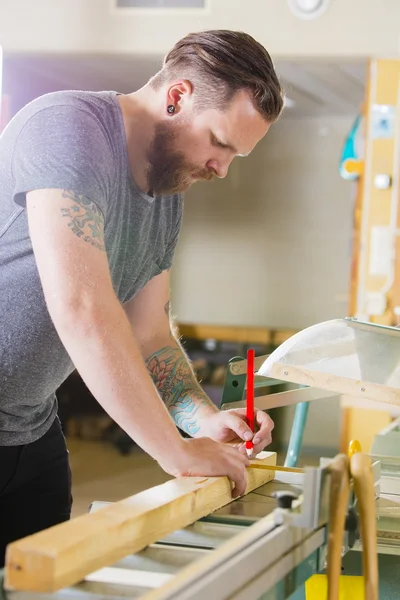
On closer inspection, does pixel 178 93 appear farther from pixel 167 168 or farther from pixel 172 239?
pixel 172 239

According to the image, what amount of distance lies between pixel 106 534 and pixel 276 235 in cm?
566

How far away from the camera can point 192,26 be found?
449 cm

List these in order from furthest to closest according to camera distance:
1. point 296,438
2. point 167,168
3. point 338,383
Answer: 1. point 296,438
2. point 167,168
3. point 338,383

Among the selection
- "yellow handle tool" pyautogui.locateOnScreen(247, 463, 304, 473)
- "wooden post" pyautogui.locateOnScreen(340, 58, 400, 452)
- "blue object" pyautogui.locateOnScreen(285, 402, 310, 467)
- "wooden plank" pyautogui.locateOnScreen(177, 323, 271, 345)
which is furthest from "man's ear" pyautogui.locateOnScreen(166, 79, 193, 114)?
"wooden plank" pyautogui.locateOnScreen(177, 323, 271, 345)

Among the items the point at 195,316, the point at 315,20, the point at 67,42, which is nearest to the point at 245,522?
the point at 315,20

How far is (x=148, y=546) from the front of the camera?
116 cm

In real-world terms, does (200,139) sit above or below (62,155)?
above

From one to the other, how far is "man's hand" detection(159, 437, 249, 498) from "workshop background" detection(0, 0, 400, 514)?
298 centimetres

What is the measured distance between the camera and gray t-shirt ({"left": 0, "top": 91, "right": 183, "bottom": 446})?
4.27 feet

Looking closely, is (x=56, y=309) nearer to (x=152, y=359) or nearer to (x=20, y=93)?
(x=152, y=359)

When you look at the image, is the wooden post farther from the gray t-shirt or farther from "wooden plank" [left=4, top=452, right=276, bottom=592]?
"wooden plank" [left=4, top=452, right=276, bottom=592]

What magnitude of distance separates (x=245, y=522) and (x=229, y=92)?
73 cm

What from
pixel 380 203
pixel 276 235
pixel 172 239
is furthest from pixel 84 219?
pixel 276 235

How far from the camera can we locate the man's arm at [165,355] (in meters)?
1.74
